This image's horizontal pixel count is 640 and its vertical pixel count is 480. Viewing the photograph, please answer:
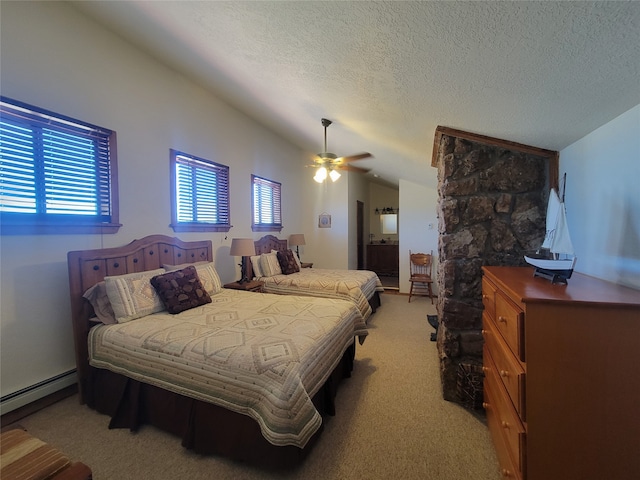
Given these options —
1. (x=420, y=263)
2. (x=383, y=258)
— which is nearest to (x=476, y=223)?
(x=420, y=263)

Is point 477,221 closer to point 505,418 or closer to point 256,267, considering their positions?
point 505,418

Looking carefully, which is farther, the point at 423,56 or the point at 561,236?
the point at 561,236

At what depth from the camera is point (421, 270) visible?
5.41m

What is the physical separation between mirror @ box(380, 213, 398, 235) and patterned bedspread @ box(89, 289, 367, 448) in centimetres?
606

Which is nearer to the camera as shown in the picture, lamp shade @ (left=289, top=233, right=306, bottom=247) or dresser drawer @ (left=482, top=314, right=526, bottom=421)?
dresser drawer @ (left=482, top=314, right=526, bottom=421)

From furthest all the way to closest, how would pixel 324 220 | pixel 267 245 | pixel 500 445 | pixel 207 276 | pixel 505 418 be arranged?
pixel 324 220 → pixel 267 245 → pixel 207 276 → pixel 500 445 → pixel 505 418

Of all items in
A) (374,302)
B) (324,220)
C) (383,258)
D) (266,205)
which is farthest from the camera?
(383,258)

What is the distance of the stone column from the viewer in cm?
197

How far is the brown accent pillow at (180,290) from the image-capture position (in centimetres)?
232

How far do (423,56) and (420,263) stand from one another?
4.45 metres

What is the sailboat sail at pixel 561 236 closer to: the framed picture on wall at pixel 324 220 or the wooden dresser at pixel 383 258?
the framed picture on wall at pixel 324 220

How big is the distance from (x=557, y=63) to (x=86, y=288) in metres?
3.30

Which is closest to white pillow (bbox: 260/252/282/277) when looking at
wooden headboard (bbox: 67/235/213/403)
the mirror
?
wooden headboard (bbox: 67/235/213/403)

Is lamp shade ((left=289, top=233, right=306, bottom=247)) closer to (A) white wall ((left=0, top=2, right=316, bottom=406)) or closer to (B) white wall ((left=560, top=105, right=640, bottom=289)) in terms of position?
(A) white wall ((left=0, top=2, right=316, bottom=406))
